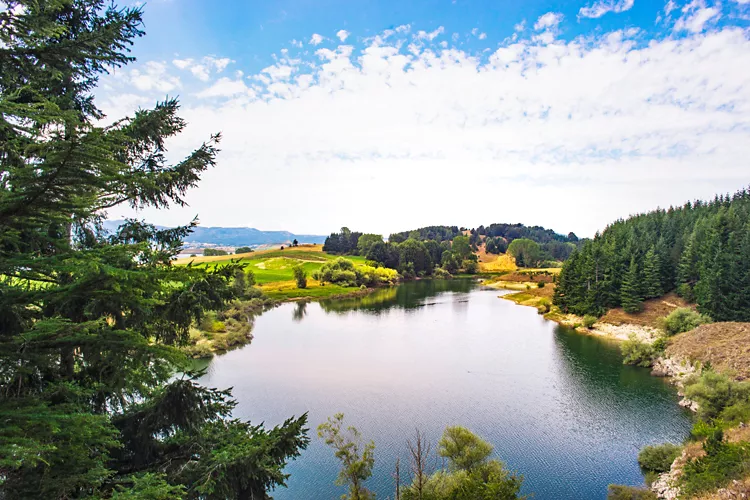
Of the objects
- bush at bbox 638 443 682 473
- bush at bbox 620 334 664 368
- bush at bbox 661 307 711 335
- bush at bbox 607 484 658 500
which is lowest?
bush at bbox 607 484 658 500

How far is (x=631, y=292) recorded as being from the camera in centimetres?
4797

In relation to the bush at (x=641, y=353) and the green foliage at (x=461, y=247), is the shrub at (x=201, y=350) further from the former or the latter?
the green foliage at (x=461, y=247)

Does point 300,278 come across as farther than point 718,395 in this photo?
Yes

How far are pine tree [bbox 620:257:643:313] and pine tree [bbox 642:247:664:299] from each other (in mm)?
998

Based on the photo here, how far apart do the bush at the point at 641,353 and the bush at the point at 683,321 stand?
523 centimetres

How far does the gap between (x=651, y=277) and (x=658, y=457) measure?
37.7 metres

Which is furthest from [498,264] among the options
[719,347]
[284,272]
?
[719,347]

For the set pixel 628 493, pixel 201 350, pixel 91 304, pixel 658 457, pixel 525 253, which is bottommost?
pixel 201 350

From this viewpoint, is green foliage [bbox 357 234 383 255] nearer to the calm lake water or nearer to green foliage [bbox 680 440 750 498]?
the calm lake water

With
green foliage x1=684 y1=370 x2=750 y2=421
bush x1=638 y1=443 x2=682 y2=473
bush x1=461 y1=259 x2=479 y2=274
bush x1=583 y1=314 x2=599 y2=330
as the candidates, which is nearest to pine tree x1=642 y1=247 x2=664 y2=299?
bush x1=583 y1=314 x2=599 y2=330

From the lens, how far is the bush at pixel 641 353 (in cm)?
3198

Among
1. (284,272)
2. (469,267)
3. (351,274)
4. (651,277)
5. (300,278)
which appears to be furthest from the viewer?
(469,267)

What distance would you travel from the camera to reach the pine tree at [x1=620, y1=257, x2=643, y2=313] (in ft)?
154

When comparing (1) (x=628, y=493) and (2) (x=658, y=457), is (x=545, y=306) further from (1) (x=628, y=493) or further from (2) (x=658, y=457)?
(1) (x=628, y=493)
